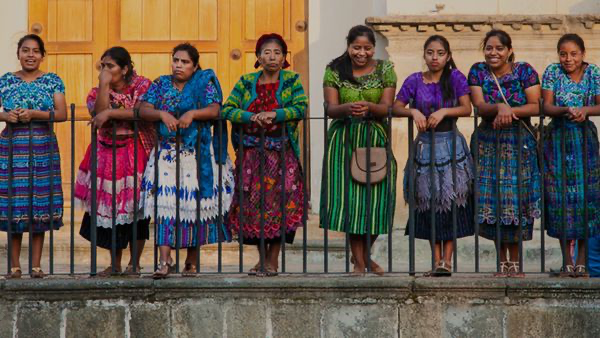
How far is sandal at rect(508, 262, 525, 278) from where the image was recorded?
29.4ft

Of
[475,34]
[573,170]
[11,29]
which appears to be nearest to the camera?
[573,170]

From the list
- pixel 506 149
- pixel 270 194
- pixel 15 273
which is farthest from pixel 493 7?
pixel 15 273

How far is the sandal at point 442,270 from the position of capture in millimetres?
8969

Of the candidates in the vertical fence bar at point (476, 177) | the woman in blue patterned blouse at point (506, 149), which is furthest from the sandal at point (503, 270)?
the vertical fence bar at point (476, 177)

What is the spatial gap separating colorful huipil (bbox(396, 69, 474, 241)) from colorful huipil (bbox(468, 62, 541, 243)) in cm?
9

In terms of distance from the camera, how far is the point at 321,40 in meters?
13.2

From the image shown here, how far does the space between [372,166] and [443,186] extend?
474 millimetres

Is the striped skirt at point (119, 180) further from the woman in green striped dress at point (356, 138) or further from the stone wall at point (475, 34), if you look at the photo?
the stone wall at point (475, 34)

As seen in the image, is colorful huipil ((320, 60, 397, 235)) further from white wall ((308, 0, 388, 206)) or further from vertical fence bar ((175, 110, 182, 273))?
white wall ((308, 0, 388, 206))

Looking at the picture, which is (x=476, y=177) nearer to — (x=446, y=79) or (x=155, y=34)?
(x=446, y=79)

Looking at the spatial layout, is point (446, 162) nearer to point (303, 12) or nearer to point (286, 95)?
point (286, 95)

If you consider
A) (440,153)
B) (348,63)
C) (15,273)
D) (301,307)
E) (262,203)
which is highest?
(348,63)

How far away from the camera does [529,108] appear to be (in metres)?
9.07

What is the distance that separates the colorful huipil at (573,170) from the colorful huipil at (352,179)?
1.01 meters
